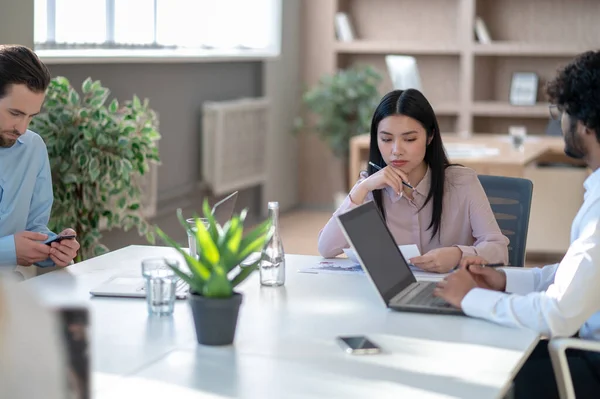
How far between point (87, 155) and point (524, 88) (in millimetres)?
4605

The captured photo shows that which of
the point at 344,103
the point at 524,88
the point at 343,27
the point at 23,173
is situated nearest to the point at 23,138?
the point at 23,173

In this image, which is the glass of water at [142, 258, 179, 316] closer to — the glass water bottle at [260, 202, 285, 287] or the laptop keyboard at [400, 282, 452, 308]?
the glass water bottle at [260, 202, 285, 287]

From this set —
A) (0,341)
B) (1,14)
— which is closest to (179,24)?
(1,14)

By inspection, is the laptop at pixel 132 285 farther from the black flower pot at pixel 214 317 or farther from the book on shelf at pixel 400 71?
the book on shelf at pixel 400 71

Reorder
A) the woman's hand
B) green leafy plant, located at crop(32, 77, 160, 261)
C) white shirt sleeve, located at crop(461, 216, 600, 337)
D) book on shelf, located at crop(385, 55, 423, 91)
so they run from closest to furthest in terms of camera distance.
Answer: white shirt sleeve, located at crop(461, 216, 600, 337) → the woman's hand → green leafy plant, located at crop(32, 77, 160, 261) → book on shelf, located at crop(385, 55, 423, 91)

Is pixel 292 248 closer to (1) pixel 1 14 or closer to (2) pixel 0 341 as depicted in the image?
(1) pixel 1 14

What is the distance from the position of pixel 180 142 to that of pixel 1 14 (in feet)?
7.45

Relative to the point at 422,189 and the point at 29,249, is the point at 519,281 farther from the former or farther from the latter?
the point at 29,249

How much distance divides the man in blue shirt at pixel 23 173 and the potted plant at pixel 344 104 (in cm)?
426

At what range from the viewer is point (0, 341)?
0.91m

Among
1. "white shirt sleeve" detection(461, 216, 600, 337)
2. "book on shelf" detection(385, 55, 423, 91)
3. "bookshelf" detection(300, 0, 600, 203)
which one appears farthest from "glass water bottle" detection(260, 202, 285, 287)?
"bookshelf" detection(300, 0, 600, 203)

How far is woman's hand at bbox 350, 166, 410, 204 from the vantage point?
263cm

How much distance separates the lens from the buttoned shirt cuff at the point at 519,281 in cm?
217

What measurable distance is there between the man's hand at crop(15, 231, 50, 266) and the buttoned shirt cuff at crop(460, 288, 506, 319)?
1.07 meters
